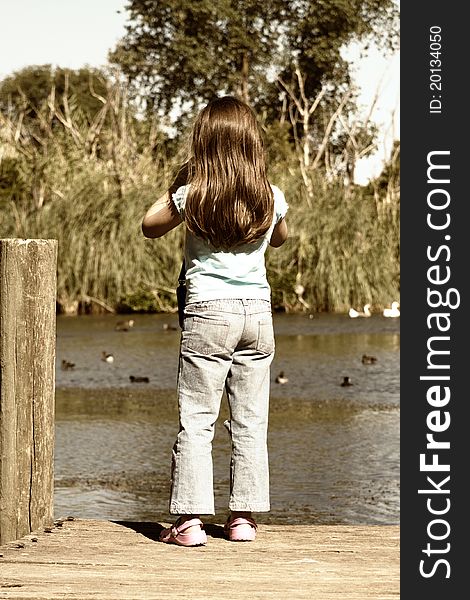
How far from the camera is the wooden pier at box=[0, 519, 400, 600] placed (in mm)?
3961

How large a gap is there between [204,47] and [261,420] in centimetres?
3602

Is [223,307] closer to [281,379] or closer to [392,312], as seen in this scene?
[281,379]

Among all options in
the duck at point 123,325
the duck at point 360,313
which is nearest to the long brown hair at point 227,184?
the duck at point 123,325

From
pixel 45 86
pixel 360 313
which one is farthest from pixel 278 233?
pixel 45 86

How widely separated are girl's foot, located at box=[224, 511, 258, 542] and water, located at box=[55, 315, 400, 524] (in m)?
1.63

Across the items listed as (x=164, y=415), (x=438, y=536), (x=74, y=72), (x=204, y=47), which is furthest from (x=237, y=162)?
(x=74, y=72)

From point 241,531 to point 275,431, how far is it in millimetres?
4304

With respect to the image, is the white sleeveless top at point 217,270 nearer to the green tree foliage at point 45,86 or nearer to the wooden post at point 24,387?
the wooden post at point 24,387

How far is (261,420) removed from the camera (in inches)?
184

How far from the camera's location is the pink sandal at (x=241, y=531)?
4.61 m

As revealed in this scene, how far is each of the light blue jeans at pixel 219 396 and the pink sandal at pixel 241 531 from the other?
0.05 m

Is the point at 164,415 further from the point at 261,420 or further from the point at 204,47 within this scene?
the point at 204,47

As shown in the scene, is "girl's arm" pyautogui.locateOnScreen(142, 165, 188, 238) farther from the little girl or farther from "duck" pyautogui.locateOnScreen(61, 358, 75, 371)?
"duck" pyautogui.locateOnScreen(61, 358, 75, 371)

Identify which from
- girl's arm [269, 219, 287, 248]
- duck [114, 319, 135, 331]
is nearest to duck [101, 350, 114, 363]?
duck [114, 319, 135, 331]
